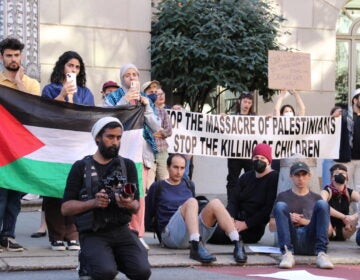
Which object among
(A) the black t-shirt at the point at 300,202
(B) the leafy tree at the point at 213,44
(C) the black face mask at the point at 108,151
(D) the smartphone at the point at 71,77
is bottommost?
(A) the black t-shirt at the point at 300,202

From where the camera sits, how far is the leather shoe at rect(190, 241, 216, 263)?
7660mm

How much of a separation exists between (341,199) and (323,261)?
1566 mm

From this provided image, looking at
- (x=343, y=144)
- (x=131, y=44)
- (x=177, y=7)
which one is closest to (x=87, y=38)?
(x=131, y=44)

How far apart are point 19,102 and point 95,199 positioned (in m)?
2.09

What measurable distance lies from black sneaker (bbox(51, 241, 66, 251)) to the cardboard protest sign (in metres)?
3.84

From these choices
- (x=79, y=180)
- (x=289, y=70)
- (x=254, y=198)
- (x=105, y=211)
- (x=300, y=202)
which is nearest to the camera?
(x=105, y=211)

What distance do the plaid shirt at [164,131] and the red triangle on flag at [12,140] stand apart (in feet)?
6.35

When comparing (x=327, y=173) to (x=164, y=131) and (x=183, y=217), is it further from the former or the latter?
(x=183, y=217)

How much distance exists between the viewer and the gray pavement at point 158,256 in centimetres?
729

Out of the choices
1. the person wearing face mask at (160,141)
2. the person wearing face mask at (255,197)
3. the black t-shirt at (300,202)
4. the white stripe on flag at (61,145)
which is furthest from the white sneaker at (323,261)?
the white stripe on flag at (61,145)

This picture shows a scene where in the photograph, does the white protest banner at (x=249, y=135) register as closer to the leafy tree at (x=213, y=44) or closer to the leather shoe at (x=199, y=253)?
the leafy tree at (x=213, y=44)

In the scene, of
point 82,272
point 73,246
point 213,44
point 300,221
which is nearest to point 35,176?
point 73,246

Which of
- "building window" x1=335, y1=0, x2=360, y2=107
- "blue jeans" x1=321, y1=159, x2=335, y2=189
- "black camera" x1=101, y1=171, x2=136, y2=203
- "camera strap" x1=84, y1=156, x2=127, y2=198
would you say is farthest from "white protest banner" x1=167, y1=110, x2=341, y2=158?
"building window" x1=335, y1=0, x2=360, y2=107

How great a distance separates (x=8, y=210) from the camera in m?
7.86
